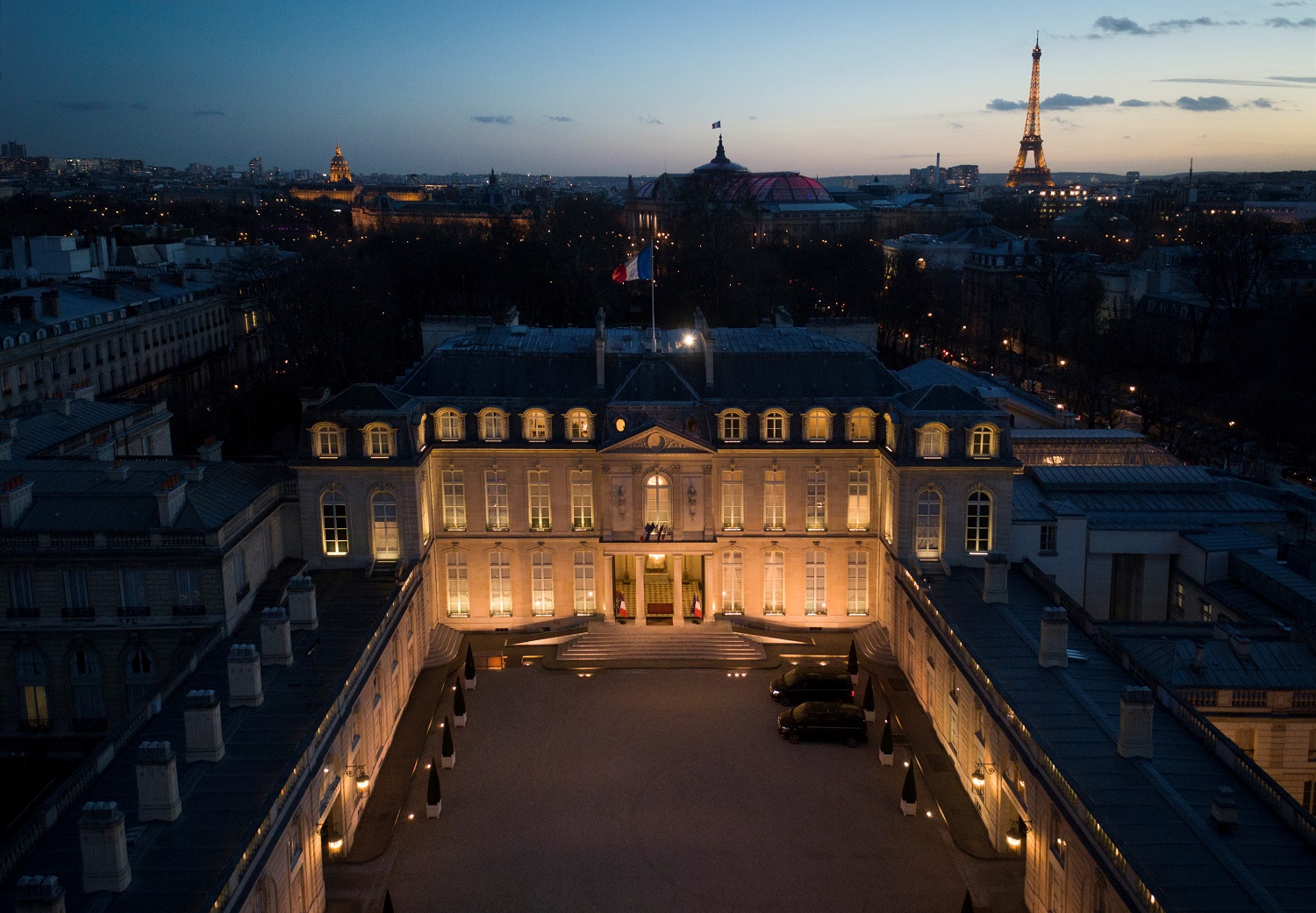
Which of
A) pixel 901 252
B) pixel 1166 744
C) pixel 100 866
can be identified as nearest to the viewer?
pixel 100 866

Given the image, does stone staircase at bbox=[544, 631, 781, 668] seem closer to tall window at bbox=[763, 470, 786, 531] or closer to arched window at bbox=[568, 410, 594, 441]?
tall window at bbox=[763, 470, 786, 531]

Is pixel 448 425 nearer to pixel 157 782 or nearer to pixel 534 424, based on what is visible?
pixel 534 424

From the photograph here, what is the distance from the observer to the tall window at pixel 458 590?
54000 millimetres

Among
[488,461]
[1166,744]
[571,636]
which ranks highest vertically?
[488,461]

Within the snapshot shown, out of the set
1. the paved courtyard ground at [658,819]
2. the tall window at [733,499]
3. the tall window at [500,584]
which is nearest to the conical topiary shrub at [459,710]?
the paved courtyard ground at [658,819]

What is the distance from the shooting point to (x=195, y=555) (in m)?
42.9

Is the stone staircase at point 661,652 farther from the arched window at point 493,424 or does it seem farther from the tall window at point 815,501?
the arched window at point 493,424

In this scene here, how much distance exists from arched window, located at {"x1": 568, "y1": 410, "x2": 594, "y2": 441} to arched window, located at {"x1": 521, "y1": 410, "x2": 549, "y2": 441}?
105 cm

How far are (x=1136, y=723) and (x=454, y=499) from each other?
1267 inches

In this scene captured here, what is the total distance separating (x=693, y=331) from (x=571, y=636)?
16.8m

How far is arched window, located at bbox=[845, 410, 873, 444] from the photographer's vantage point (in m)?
52.5

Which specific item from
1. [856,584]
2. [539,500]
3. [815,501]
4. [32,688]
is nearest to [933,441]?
[815,501]

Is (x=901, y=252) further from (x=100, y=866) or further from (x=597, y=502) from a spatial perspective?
(x=100, y=866)

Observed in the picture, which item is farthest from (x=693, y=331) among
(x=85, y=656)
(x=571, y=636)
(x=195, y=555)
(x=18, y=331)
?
(x=18, y=331)
